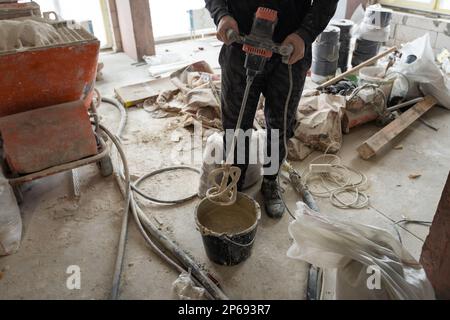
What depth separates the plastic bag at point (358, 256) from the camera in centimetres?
111

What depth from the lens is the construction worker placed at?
1456 millimetres

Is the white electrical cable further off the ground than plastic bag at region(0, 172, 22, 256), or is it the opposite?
plastic bag at region(0, 172, 22, 256)

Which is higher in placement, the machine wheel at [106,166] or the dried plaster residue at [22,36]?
the dried plaster residue at [22,36]

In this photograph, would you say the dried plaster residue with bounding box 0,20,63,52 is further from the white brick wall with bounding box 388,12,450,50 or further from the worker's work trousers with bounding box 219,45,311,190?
the white brick wall with bounding box 388,12,450,50

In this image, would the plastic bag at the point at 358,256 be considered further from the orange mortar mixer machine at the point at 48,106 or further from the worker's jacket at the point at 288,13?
the orange mortar mixer machine at the point at 48,106

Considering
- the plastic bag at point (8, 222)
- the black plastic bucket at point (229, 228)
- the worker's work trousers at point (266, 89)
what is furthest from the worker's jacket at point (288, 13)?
the plastic bag at point (8, 222)

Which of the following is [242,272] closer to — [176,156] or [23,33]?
[176,156]

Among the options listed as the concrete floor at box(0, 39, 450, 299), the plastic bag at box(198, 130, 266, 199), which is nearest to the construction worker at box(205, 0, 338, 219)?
the plastic bag at box(198, 130, 266, 199)

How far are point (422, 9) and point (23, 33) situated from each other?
175 inches

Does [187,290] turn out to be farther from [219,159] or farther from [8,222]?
[8,222]

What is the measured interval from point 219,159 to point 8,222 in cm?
107

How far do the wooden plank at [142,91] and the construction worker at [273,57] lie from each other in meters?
1.53

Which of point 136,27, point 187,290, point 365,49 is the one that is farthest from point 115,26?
point 187,290

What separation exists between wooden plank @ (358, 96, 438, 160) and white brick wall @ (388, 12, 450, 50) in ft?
5.09
